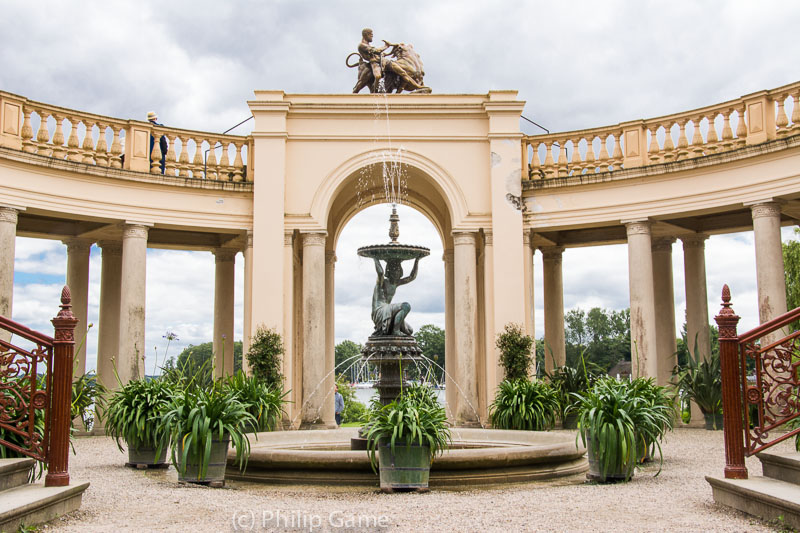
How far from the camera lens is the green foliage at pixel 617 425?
9.41 metres

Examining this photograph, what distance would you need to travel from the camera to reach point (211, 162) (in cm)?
1977

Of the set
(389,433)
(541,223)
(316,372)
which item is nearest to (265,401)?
(389,433)

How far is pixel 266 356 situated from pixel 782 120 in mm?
12788

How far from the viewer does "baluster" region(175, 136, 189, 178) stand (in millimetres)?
19422

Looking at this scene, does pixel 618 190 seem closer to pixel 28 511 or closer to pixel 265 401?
pixel 265 401

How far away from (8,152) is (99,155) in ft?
7.24

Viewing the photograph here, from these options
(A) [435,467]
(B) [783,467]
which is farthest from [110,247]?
(B) [783,467]

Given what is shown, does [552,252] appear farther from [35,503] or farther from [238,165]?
[35,503]

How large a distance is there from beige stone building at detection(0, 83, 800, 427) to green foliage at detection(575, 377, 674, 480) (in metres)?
8.41

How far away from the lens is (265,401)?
12.8m

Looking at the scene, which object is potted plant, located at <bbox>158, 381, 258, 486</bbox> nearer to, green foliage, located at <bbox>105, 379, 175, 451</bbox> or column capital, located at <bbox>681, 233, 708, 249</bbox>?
green foliage, located at <bbox>105, 379, 175, 451</bbox>

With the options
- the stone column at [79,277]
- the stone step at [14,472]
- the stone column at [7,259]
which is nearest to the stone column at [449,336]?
the stone column at [79,277]

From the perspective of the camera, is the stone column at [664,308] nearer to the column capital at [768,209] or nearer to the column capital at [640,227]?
the column capital at [640,227]

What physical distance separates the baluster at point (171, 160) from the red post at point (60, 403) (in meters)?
12.2
